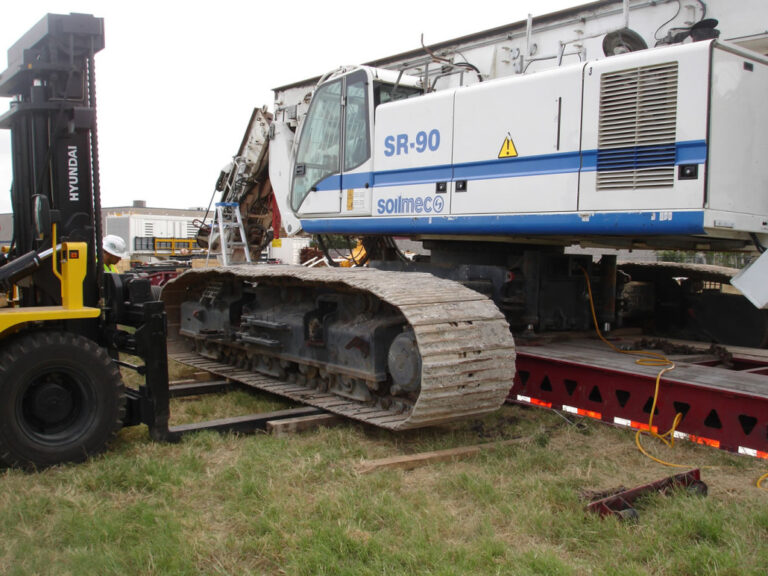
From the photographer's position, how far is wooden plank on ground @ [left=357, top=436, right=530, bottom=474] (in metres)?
4.85

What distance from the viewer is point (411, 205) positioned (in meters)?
6.94

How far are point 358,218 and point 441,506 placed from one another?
12.3 feet

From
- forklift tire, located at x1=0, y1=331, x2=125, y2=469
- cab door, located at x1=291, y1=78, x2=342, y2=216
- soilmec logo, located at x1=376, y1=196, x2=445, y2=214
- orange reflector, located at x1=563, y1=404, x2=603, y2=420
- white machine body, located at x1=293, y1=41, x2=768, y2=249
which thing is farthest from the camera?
cab door, located at x1=291, y1=78, x2=342, y2=216

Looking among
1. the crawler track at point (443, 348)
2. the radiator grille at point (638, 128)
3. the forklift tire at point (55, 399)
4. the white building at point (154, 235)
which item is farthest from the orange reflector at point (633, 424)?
the white building at point (154, 235)

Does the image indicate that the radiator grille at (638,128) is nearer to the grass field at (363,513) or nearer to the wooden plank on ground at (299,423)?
the grass field at (363,513)

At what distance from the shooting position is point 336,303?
260 inches

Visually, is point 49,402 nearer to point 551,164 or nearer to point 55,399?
point 55,399

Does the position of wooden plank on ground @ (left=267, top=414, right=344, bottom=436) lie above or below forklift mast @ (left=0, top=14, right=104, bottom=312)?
below

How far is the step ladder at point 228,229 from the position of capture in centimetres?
1064

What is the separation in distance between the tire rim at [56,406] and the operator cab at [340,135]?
10.8 ft

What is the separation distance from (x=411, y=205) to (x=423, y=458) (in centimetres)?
265

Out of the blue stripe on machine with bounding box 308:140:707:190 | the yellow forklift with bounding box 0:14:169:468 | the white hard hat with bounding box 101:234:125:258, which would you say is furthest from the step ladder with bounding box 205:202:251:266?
the yellow forklift with bounding box 0:14:169:468

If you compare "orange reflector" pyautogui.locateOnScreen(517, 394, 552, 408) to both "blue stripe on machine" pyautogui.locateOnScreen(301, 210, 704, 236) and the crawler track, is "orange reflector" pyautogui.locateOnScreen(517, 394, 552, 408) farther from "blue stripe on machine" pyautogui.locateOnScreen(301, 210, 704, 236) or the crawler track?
"blue stripe on machine" pyautogui.locateOnScreen(301, 210, 704, 236)

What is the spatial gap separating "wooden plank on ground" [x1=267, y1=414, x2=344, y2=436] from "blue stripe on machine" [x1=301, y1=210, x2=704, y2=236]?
1896 mm
